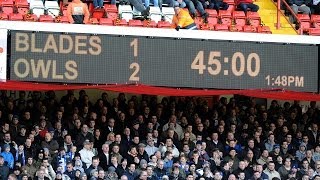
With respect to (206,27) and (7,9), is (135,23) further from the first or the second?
(7,9)

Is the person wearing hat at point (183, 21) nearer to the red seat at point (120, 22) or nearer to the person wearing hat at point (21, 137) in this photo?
the red seat at point (120, 22)

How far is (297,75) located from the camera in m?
26.5

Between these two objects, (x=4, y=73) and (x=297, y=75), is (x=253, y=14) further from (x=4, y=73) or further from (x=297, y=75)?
(x=4, y=73)

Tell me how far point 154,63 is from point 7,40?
9.17ft

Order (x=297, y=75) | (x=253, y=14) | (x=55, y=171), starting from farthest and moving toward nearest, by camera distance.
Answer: (x=253, y=14), (x=297, y=75), (x=55, y=171)

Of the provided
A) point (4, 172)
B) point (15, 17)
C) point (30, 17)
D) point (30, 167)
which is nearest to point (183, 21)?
point (30, 17)

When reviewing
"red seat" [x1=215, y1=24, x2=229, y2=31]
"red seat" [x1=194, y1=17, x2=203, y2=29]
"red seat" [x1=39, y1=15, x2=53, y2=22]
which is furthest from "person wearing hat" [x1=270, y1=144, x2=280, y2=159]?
"red seat" [x1=39, y1=15, x2=53, y2=22]

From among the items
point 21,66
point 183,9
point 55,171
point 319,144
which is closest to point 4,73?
point 21,66

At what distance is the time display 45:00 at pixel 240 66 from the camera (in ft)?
85.5

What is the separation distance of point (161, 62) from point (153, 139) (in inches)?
57.2

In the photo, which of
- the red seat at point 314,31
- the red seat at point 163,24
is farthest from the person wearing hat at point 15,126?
the red seat at point 314,31

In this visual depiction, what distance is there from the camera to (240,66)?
26297mm

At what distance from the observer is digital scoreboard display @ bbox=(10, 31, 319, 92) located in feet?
82.8

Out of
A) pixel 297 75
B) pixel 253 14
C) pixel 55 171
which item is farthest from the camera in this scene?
pixel 253 14
